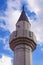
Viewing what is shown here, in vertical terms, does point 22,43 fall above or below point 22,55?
above

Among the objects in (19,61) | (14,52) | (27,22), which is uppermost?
(27,22)

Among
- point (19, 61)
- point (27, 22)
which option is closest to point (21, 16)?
point (27, 22)

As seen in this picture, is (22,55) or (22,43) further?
(22,43)

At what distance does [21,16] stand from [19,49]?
12.2ft

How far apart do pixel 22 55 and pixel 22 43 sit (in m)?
1.19

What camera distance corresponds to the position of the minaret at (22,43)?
1636 cm

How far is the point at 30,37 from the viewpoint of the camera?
1708cm

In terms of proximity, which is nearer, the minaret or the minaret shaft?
the minaret shaft

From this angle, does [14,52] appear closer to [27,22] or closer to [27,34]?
[27,34]

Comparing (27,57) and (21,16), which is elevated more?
(21,16)

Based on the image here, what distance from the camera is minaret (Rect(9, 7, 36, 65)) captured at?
16.4m

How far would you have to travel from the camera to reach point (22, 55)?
53.8 ft

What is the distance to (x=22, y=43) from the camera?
17016mm

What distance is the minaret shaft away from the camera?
53.2 feet
